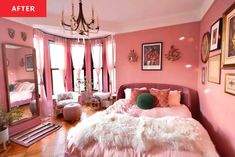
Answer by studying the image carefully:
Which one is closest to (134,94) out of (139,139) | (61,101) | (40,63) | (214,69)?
(214,69)

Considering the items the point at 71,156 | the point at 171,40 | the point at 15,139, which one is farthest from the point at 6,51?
the point at 171,40

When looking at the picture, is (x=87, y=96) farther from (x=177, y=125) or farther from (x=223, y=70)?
(x=223, y=70)

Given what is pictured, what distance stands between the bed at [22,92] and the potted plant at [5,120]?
9.5 inches

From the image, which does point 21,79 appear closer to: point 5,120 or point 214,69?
point 5,120

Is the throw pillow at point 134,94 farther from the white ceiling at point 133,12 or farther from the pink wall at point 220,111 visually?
the white ceiling at point 133,12

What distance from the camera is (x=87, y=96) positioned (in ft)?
17.2

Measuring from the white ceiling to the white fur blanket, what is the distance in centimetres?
213

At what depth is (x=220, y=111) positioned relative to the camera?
1967 millimetres

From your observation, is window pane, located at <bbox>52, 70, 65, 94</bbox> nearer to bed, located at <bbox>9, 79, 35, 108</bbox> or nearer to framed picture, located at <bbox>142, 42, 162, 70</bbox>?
bed, located at <bbox>9, 79, 35, 108</bbox>

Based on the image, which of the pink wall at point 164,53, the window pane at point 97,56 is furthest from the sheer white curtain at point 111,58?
the pink wall at point 164,53

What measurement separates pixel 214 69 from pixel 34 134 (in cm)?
363

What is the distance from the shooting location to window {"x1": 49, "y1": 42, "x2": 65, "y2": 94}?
15.5 ft

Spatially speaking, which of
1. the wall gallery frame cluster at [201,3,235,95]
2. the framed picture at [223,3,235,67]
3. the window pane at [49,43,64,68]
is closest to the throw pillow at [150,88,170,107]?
the wall gallery frame cluster at [201,3,235,95]

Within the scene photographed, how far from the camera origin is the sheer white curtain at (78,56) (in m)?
5.23
